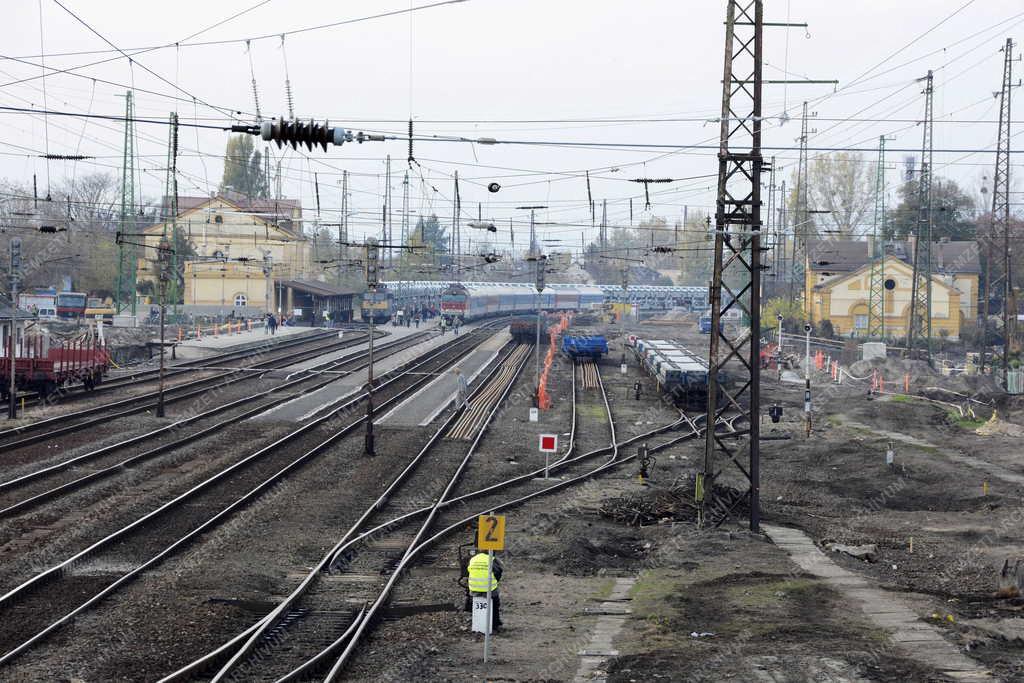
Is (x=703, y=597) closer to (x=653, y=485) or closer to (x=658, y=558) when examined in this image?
(x=658, y=558)

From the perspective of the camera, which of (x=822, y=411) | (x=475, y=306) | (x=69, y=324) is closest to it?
(x=822, y=411)

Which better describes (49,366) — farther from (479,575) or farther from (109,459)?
(479,575)

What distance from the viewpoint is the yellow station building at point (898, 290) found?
75188mm

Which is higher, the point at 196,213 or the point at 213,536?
the point at 196,213

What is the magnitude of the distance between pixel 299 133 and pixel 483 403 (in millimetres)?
32843

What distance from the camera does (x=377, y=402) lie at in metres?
45.4

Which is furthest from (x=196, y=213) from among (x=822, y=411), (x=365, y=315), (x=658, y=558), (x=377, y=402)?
(x=658, y=558)

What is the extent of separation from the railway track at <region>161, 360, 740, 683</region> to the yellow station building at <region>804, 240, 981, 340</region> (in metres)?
45.6

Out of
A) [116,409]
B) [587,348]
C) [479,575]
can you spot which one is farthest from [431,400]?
[479,575]

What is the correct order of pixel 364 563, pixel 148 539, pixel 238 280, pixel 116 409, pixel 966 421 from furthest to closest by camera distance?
pixel 238 280, pixel 966 421, pixel 116 409, pixel 148 539, pixel 364 563

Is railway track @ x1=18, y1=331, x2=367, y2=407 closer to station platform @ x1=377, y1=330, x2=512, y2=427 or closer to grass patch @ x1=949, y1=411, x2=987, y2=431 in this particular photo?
station platform @ x1=377, y1=330, x2=512, y2=427

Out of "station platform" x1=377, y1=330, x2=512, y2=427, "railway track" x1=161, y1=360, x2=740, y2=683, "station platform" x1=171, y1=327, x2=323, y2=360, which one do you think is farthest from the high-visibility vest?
"station platform" x1=171, y1=327, x2=323, y2=360

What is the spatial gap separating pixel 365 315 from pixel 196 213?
2130 cm

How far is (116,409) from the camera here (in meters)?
40.3
